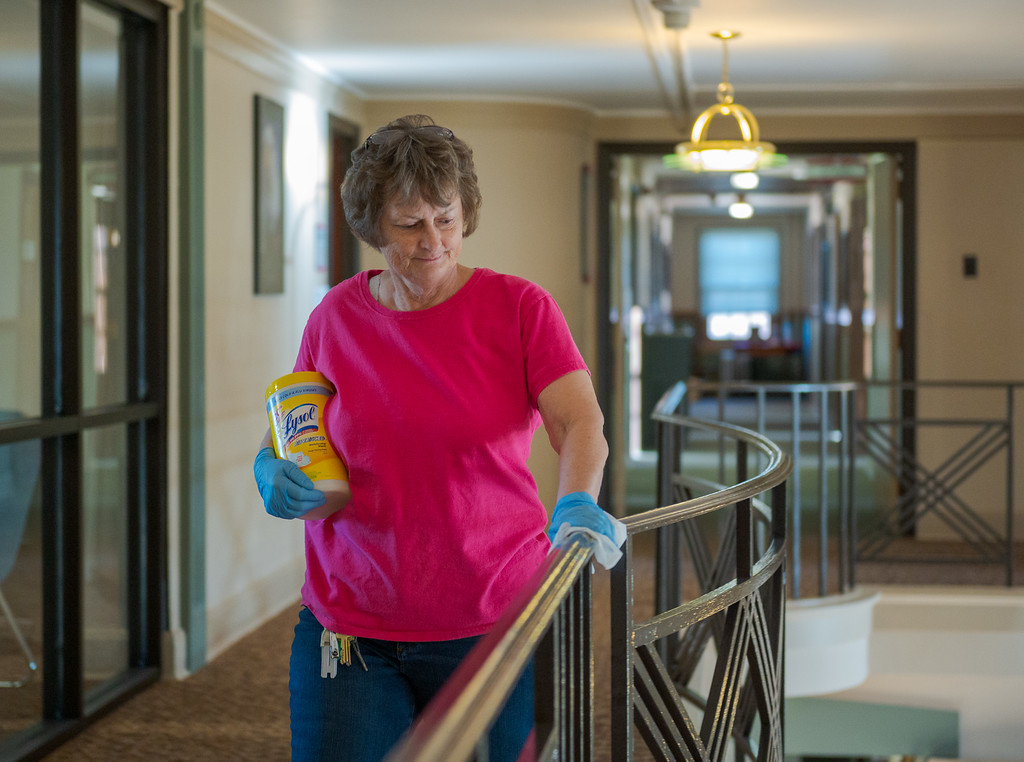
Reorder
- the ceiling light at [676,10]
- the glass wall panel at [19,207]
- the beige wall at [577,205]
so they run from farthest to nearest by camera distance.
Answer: the beige wall at [577,205] < the ceiling light at [676,10] < the glass wall panel at [19,207]

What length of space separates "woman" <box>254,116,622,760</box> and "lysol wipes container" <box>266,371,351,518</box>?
0.07ft

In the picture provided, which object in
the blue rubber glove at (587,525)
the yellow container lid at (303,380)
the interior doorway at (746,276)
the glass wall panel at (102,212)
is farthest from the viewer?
the interior doorway at (746,276)

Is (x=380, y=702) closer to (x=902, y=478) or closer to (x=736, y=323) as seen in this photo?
(x=902, y=478)

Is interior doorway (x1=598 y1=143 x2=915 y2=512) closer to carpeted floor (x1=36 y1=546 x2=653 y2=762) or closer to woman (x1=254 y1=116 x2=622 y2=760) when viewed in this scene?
carpeted floor (x1=36 y1=546 x2=653 y2=762)

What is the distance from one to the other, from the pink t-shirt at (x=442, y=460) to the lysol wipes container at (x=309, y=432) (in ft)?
0.08

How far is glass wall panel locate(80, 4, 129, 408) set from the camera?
359 centimetres

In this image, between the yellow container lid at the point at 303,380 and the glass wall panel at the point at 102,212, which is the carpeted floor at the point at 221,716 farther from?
the yellow container lid at the point at 303,380

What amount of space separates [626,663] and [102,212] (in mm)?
2637

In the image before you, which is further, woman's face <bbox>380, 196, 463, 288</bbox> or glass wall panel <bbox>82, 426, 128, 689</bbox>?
glass wall panel <bbox>82, 426, 128, 689</bbox>

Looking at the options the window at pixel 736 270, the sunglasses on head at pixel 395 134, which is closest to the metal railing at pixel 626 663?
the sunglasses on head at pixel 395 134

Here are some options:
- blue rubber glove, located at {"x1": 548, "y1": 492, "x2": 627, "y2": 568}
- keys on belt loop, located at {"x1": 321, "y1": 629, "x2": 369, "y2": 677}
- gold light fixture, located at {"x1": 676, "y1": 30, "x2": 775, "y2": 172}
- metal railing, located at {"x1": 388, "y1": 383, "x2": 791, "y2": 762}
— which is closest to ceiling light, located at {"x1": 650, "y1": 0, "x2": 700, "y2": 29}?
gold light fixture, located at {"x1": 676, "y1": 30, "x2": 775, "y2": 172}

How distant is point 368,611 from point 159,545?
2604mm

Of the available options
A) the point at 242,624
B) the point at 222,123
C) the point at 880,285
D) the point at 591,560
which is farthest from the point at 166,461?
the point at 880,285

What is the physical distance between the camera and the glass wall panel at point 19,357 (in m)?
3.12
